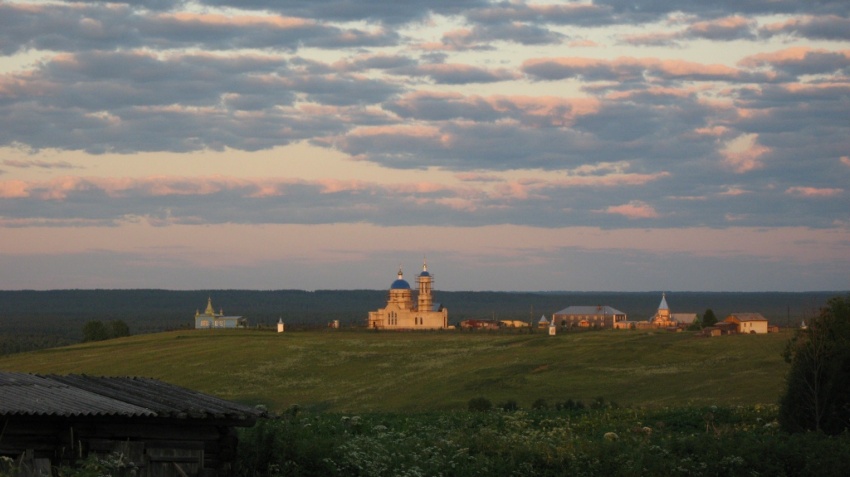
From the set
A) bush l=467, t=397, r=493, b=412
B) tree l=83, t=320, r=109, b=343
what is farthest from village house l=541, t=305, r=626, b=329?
bush l=467, t=397, r=493, b=412

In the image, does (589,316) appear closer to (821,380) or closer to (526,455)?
(821,380)

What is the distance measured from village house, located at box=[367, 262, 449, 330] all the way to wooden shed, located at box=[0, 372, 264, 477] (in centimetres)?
13099

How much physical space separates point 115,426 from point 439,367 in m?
66.5

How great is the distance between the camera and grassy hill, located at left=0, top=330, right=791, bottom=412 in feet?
213

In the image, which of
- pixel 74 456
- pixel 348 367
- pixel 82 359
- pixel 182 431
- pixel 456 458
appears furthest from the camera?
pixel 82 359

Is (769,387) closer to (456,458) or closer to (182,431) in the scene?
(456,458)

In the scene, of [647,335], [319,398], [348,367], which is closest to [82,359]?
[348,367]

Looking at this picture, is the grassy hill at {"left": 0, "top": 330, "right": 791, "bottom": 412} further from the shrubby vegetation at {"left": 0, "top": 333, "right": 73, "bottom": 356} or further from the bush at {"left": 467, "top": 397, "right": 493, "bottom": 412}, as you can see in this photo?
the shrubby vegetation at {"left": 0, "top": 333, "right": 73, "bottom": 356}

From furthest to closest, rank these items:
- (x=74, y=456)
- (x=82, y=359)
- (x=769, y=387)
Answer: (x=82, y=359) < (x=769, y=387) < (x=74, y=456)

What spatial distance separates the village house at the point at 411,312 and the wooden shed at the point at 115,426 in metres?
131

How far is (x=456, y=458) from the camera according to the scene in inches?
1061

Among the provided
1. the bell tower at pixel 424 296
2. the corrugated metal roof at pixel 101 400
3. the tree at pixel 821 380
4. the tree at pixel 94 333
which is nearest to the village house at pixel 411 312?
the bell tower at pixel 424 296

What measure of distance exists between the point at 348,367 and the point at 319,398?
63.0 ft

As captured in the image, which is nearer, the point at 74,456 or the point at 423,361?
the point at 74,456
